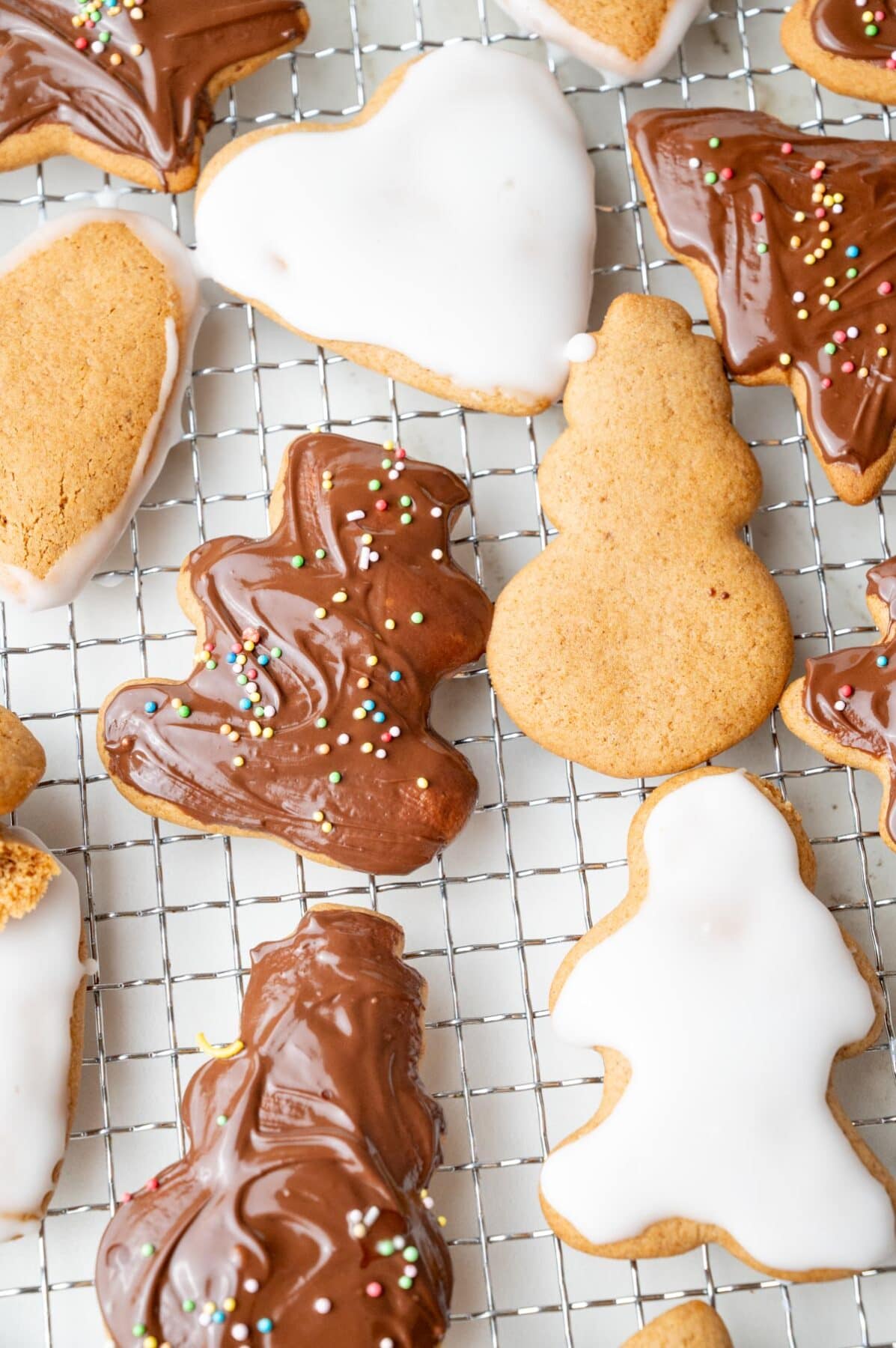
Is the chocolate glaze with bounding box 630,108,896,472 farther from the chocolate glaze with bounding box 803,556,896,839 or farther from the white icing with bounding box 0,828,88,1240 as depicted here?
the white icing with bounding box 0,828,88,1240

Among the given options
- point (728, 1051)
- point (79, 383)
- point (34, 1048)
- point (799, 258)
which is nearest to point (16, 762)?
point (34, 1048)

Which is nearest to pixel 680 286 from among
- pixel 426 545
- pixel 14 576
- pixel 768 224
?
pixel 768 224

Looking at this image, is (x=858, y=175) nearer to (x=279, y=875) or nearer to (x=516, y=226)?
A: (x=516, y=226)

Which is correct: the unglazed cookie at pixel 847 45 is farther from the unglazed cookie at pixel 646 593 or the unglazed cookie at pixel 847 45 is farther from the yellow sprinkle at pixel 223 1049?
the yellow sprinkle at pixel 223 1049

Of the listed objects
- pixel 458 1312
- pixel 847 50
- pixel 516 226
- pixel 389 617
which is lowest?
pixel 458 1312

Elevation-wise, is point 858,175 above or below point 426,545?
above

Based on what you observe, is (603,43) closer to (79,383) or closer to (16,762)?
(79,383)
